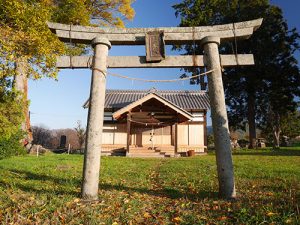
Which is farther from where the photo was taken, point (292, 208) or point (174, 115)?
point (174, 115)

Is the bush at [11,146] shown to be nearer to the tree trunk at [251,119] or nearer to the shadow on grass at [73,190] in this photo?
the shadow on grass at [73,190]

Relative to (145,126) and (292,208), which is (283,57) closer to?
(145,126)

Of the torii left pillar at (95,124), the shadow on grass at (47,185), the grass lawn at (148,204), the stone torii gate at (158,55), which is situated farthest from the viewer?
the shadow on grass at (47,185)

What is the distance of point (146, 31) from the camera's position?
20.3 ft

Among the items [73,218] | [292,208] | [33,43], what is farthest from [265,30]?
[73,218]

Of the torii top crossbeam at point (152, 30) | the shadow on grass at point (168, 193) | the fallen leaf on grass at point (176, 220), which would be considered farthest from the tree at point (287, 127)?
the fallen leaf on grass at point (176, 220)

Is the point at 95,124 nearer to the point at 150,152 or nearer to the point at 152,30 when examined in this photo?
the point at 152,30

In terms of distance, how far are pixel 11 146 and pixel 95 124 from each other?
1382 centimetres

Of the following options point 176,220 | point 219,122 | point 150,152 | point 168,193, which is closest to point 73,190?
point 168,193

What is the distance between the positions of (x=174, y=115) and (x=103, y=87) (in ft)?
52.6

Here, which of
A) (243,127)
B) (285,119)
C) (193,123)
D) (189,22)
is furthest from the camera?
(285,119)

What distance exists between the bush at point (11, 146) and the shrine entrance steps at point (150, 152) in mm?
7602

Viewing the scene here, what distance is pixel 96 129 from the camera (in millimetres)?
5449

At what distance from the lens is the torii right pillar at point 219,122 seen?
17.6ft
